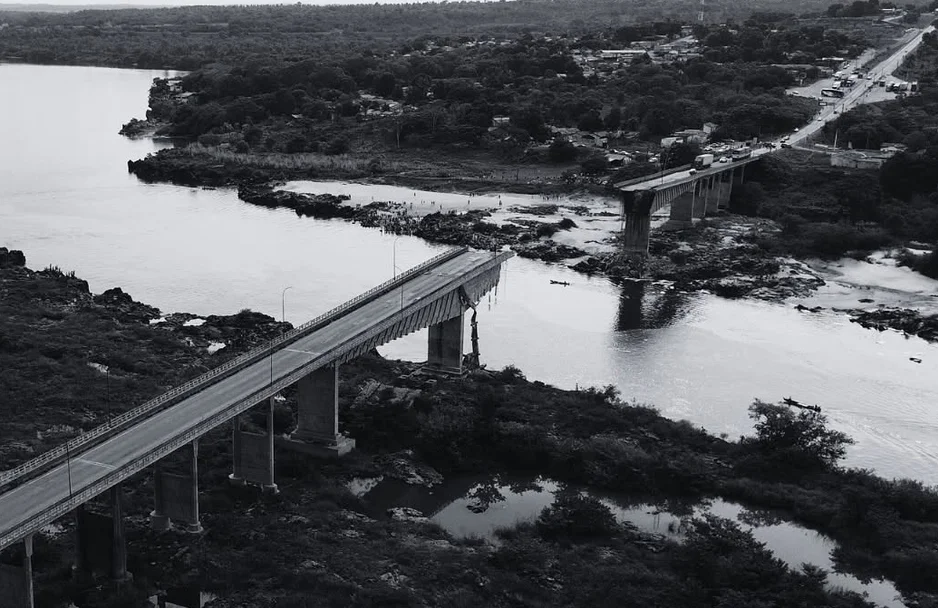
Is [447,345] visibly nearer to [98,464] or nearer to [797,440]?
[797,440]

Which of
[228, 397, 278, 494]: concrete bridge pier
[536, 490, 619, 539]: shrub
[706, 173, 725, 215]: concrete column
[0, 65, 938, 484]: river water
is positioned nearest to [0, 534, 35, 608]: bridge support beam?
[228, 397, 278, 494]: concrete bridge pier

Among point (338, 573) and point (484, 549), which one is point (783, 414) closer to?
point (484, 549)

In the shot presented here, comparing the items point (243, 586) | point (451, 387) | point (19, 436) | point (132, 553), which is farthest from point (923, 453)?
point (19, 436)

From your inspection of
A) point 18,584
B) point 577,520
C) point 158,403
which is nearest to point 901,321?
point 577,520

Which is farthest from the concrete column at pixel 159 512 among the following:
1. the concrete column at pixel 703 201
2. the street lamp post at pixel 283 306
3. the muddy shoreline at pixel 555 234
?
the concrete column at pixel 703 201

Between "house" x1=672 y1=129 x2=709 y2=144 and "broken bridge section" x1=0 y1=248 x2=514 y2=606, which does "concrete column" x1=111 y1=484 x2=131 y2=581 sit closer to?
"broken bridge section" x1=0 y1=248 x2=514 y2=606

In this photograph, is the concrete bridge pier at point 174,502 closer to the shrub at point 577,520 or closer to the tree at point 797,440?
the shrub at point 577,520
